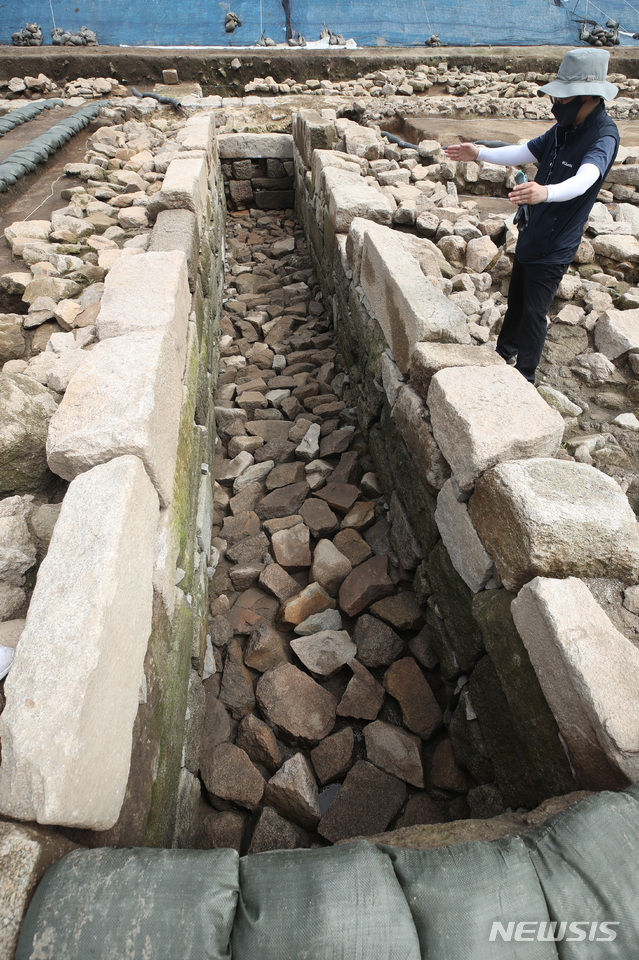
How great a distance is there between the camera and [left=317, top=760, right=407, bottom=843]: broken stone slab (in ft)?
6.38

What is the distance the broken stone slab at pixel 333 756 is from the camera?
2.09 meters

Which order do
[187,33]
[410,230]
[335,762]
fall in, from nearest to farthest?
[335,762], [410,230], [187,33]

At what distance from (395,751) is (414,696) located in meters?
0.25

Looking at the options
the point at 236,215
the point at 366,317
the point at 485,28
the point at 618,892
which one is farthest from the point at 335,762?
the point at 485,28

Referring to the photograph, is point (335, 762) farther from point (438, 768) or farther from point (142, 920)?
point (142, 920)

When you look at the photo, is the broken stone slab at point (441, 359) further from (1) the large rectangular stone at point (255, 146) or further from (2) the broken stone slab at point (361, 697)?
(1) the large rectangular stone at point (255, 146)

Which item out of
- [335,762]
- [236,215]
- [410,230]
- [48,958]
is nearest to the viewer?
[48,958]

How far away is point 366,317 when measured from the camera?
3.49 meters

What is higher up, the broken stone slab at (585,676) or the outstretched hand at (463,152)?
the outstretched hand at (463,152)

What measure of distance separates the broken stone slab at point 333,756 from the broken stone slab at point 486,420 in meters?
1.10

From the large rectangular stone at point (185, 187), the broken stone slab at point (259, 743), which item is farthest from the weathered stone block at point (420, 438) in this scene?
the large rectangular stone at point (185, 187)

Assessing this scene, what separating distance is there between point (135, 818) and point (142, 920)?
1.48 feet

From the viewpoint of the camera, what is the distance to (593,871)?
109cm

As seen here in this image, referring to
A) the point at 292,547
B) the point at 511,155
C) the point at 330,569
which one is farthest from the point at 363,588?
the point at 511,155
